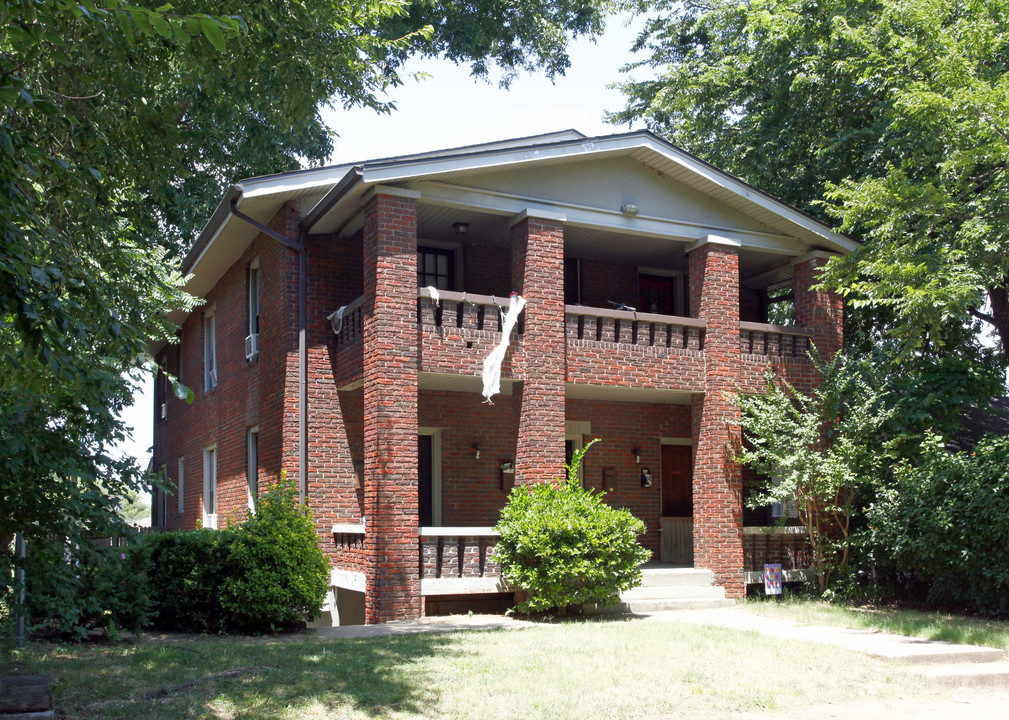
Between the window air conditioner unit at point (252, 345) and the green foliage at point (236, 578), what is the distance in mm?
5832

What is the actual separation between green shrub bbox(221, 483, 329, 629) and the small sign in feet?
24.1

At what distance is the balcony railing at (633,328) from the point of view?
593 inches

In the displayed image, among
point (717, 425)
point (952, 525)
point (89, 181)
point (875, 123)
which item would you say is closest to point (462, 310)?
point (717, 425)

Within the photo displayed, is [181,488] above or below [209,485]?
below

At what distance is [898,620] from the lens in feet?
40.8

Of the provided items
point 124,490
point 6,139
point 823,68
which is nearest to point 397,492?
point 124,490

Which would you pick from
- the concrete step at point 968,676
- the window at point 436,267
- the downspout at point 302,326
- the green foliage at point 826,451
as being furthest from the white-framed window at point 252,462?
the concrete step at point 968,676

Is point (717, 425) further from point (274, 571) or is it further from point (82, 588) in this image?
point (82, 588)

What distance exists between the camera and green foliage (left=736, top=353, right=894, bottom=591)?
47.9 feet

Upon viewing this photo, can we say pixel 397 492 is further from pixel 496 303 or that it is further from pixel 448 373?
pixel 496 303

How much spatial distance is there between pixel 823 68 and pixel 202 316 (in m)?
14.5

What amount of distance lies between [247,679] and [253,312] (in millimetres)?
10557

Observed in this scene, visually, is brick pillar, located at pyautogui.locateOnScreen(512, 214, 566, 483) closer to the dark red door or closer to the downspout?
the downspout

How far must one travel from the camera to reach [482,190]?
14.3m
